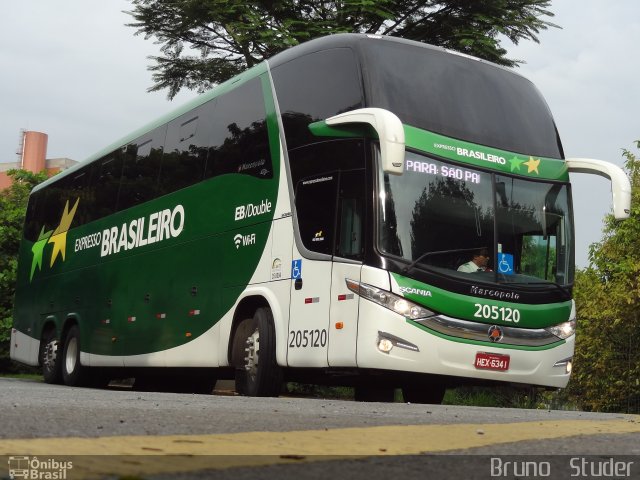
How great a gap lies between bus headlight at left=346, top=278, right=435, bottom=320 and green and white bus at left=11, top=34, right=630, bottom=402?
14 mm

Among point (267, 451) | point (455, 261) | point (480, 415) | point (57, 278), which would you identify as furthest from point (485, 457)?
point (57, 278)

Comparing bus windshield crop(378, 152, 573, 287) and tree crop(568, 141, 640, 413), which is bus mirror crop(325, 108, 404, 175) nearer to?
bus windshield crop(378, 152, 573, 287)

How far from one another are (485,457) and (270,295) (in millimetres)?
6912

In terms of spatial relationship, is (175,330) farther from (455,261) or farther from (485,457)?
(485,457)

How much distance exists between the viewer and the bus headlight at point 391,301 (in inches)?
398

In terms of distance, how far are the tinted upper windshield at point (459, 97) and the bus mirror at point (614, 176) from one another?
0.85 feet

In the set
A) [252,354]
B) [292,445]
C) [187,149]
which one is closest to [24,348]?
[187,149]

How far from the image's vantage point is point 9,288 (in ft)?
101

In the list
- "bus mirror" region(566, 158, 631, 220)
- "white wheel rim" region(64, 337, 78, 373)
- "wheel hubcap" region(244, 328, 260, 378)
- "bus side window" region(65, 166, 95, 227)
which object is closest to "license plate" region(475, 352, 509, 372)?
"bus mirror" region(566, 158, 631, 220)

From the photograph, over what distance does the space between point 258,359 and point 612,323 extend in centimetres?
2538

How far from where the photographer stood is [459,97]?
37.4 feet

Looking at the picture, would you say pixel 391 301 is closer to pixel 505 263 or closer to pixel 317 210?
pixel 317 210

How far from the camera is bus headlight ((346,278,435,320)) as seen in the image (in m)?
10.1

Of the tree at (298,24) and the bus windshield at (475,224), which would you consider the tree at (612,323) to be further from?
the bus windshield at (475,224)
